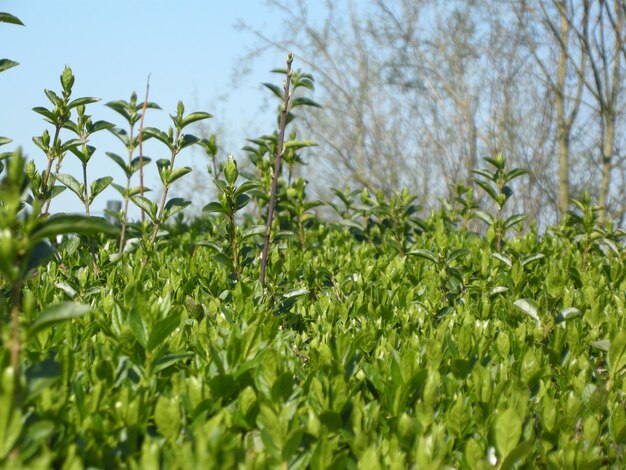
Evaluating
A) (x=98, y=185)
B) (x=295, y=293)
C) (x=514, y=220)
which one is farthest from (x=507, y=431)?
(x=514, y=220)

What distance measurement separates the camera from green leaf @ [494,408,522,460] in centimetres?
181

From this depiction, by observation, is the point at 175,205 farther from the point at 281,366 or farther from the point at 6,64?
the point at 281,366

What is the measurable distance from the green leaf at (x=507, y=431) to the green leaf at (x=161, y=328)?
819mm

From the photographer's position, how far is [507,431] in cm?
181

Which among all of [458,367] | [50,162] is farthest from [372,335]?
[50,162]

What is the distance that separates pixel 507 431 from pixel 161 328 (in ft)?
2.88

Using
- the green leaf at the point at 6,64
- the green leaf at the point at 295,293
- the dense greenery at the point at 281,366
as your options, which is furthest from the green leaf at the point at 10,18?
the green leaf at the point at 295,293

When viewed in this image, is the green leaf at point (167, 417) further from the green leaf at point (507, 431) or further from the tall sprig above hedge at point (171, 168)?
the tall sprig above hedge at point (171, 168)

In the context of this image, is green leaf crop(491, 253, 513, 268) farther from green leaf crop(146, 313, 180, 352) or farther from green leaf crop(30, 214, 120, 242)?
green leaf crop(30, 214, 120, 242)

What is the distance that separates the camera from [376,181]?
1499 cm

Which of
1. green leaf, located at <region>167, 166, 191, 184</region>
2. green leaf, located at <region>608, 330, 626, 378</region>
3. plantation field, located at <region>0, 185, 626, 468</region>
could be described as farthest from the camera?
green leaf, located at <region>167, 166, 191, 184</region>

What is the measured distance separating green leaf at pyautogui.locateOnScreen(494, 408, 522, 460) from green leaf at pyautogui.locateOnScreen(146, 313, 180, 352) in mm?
819

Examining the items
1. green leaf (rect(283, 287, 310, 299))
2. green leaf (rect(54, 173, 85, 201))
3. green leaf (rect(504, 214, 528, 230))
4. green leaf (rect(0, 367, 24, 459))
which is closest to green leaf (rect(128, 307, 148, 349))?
green leaf (rect(0, 367, 24, 459))

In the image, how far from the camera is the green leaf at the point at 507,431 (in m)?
1.81
